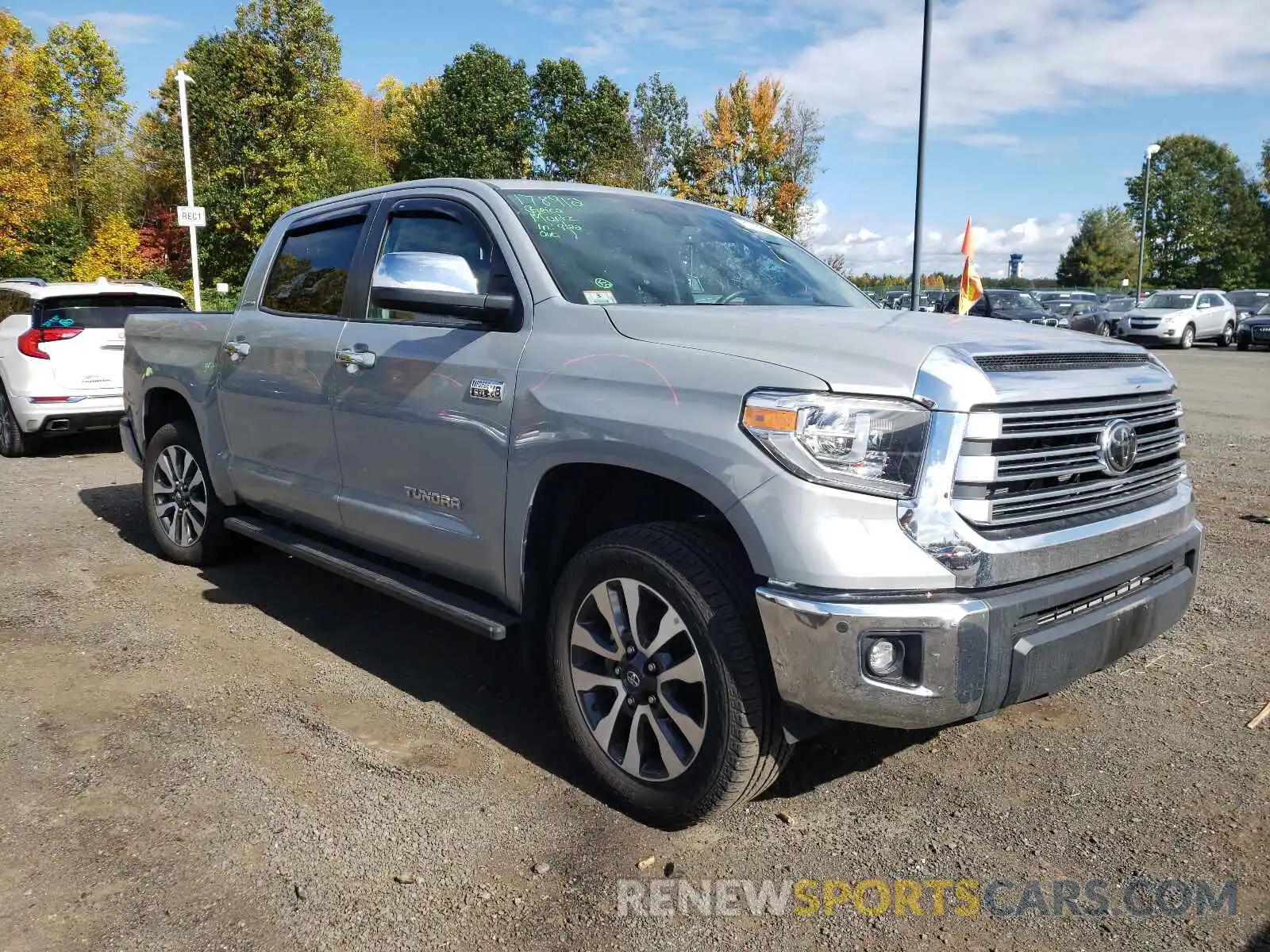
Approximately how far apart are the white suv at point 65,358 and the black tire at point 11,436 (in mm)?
20

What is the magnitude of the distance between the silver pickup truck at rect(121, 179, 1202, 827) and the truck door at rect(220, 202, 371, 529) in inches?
1.2

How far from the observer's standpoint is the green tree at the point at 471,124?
5197 cm

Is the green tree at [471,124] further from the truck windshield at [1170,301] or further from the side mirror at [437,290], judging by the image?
the side mirror at [437,290]

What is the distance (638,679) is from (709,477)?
698mm

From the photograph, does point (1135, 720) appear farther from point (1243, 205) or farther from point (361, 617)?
point (1243, 205)

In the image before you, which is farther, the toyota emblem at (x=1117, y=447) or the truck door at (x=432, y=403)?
the truck door at (x=432, y=403)

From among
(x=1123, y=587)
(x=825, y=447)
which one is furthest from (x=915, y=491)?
(x=1123, y=587)

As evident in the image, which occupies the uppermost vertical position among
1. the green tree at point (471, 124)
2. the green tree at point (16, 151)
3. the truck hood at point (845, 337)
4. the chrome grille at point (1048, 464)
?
the green tree at point (471, 124)

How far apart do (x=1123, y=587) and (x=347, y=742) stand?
2.60 metres

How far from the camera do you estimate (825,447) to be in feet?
8.38

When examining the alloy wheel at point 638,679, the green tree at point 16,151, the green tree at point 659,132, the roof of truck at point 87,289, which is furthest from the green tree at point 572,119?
the alloy wheel at point 638,679

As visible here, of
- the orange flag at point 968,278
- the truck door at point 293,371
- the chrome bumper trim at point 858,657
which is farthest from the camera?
the orange flag at point 968,278

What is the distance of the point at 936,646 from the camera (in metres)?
2.46

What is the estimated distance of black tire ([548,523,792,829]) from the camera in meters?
2.69
